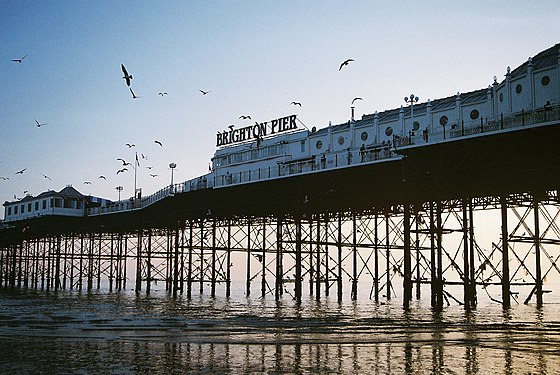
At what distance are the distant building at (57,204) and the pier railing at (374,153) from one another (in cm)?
1797

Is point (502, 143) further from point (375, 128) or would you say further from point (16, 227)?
point (16, 227)

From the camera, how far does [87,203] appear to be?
8812 cm

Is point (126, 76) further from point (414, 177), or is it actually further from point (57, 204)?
point (57, 204)

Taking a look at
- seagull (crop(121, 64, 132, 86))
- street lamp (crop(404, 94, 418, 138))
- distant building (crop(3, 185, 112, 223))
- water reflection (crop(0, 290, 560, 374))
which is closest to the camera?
water reflection (crop(0, 290, 560, 374))

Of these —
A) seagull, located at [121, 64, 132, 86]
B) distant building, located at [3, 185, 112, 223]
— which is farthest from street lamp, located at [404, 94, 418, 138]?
distant building, located at [3, 185, 112, 223]

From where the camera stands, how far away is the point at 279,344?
23.3 meters

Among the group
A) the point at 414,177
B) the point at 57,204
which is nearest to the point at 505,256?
the point at 414,177

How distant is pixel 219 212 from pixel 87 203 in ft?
101

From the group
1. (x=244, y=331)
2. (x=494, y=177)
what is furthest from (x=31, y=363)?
(x=494, y=177)

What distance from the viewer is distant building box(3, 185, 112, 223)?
277ft

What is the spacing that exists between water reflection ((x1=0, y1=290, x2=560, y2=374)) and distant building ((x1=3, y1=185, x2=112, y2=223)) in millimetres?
50065

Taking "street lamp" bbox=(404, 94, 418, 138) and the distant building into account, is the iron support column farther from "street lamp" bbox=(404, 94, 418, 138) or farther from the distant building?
the distant building

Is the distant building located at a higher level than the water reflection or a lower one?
higher

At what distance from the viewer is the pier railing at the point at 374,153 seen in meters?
33.8
